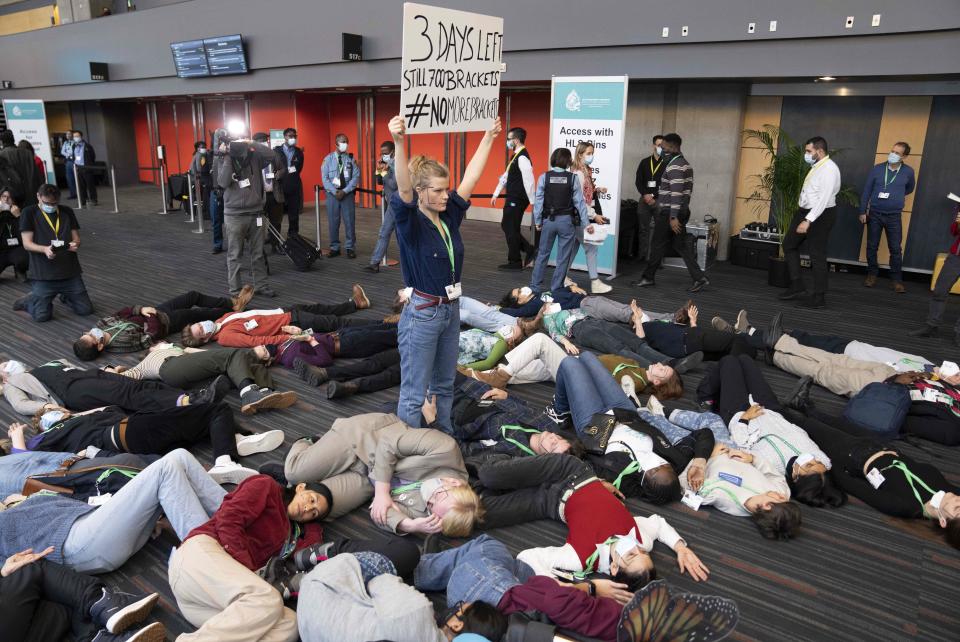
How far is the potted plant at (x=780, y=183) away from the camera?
7820mm

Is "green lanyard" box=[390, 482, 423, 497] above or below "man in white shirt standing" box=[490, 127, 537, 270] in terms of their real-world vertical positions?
below

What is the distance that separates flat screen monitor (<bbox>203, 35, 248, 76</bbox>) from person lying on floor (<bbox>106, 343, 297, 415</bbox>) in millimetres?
9409

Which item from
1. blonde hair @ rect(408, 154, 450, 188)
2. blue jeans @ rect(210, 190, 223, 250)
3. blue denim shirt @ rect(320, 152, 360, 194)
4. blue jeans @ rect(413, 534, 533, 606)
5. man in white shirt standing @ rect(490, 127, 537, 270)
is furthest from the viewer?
blue jeans @ rect(210, 190, 223, 250)

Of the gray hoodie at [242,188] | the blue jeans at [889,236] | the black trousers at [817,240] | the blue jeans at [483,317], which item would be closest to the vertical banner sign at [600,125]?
the black trousers at [817,240]

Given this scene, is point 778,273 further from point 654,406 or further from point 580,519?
point 580,519

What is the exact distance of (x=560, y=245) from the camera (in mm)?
7258

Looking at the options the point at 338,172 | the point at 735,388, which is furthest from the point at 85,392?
the point at 338,172

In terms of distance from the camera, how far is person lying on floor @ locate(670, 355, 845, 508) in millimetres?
3568

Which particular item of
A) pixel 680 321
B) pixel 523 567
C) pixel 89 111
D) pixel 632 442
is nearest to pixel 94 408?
pixel 523 567

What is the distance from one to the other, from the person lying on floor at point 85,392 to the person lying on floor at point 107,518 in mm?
1137

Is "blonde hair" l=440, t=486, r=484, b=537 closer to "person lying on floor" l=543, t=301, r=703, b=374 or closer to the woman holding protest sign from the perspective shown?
the woman holding protest sign

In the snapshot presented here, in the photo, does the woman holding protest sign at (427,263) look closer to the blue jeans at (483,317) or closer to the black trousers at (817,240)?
the blue jeans at (483,317)

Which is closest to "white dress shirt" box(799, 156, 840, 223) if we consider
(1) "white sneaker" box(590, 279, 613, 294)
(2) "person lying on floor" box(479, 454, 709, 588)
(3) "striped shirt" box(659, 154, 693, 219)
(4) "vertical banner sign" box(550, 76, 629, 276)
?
(3) "striped shirt" box(659, 154, 693, 219)

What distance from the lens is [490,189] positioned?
12.4m
